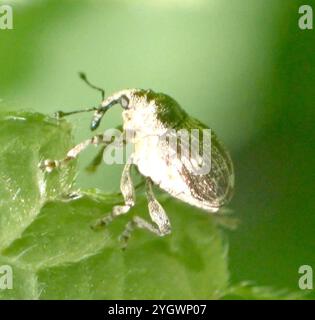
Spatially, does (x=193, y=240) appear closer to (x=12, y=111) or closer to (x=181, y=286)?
(x=181, y=286)

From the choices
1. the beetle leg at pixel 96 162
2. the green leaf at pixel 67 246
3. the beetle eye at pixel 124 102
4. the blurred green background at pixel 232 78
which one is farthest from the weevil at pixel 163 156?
the green leaf at pixel 67 246

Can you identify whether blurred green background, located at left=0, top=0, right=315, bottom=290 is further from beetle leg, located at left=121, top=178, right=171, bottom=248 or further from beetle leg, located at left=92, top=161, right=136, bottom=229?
beetle leg, located at left=121, top=178, right=171, bottom=248

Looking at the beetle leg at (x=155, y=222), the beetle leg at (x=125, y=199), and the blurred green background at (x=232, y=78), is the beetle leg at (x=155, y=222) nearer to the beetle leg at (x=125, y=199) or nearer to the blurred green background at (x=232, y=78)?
the beetle leg at (x=125, y=199)

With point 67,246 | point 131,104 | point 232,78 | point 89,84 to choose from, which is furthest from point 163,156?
point 67,246

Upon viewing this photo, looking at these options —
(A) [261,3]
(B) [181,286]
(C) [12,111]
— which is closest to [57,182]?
(C) [12,111]

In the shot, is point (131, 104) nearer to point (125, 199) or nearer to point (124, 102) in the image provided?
point (124, 102)

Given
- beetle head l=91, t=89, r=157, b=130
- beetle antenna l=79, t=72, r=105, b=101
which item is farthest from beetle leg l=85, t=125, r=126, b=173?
beetle antenna l=79, t=72, r=105, b=101
